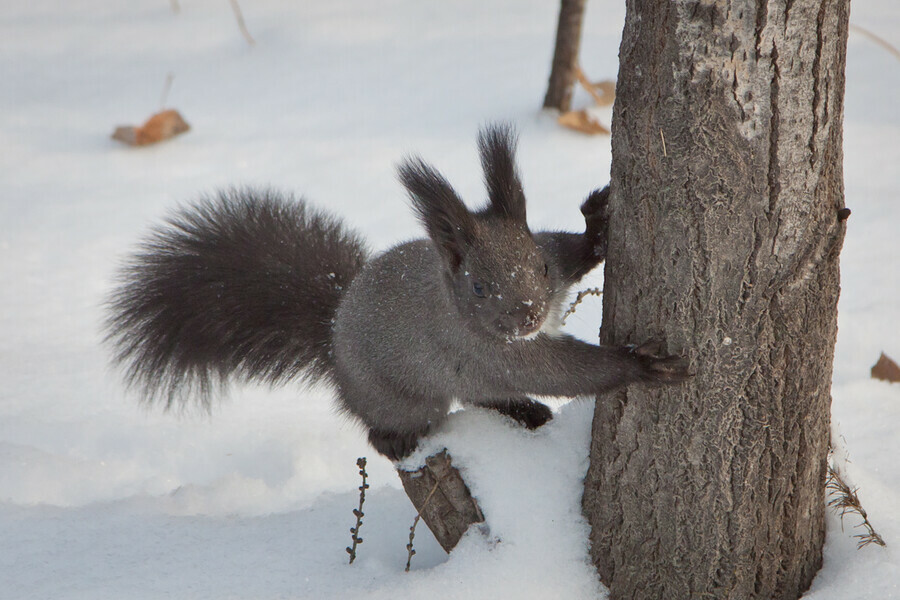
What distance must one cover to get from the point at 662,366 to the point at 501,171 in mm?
527

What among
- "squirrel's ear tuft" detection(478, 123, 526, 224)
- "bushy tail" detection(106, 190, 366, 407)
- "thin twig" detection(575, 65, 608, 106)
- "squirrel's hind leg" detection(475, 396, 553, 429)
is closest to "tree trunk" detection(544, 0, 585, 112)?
"thin twig" detection(575, 65, 608, 106)

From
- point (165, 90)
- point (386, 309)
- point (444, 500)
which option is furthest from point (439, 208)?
point (165, 90)

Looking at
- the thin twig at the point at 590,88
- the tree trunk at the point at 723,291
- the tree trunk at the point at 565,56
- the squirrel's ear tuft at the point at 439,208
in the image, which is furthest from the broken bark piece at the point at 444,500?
the thin twig at the point at 590,88

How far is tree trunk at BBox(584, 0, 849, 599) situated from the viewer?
1.33 metres

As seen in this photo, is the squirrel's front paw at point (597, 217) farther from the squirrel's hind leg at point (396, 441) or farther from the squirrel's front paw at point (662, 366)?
the squirrel's hind leg at point (396, 441)

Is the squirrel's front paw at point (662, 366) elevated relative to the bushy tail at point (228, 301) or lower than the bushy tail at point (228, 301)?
elevated

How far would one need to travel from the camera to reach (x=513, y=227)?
179cm

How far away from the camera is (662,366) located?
150 cm

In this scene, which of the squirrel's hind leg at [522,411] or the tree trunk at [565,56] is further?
the tree trunk at [565,56]

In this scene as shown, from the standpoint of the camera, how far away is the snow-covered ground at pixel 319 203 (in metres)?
1.79

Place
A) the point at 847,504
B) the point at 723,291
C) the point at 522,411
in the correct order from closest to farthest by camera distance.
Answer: the point at 723,291 < the point at 847,504 < the point at 522,411

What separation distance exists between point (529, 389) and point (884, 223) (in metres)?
2.32

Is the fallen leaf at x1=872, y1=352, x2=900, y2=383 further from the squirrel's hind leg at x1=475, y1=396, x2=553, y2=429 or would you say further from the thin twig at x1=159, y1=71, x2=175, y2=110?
the thin twig at x1=159, y1=71, x2=175, y2=110

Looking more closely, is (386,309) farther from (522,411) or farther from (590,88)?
(590,88)
